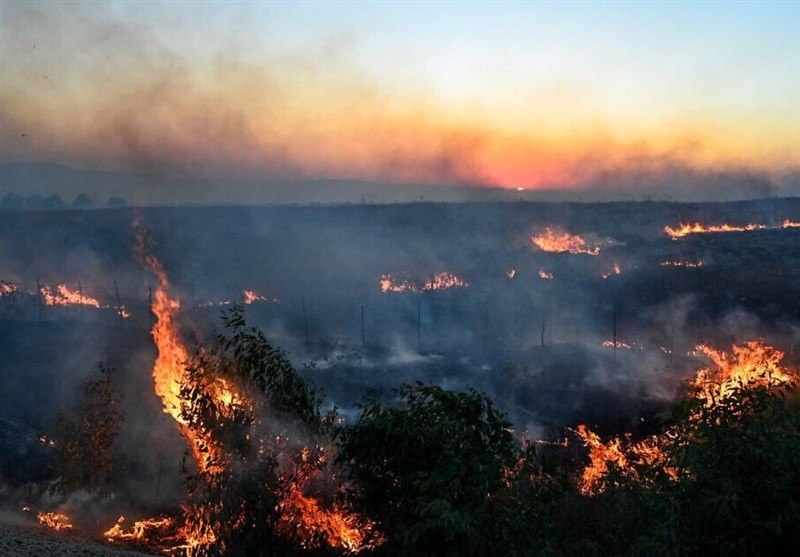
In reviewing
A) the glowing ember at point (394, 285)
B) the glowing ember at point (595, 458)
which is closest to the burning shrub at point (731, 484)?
the glowing ember at point (595, 458)

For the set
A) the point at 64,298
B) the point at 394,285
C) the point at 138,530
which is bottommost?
the point at 138,530

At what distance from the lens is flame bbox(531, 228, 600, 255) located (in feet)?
226

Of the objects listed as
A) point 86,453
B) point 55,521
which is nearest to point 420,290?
point 86,453

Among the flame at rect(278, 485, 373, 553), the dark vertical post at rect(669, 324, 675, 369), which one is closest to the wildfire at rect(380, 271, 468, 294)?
the dark vertical post at rect(669, 324, 675, 369)

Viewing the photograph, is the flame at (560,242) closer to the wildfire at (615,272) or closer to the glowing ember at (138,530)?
the wildfire at (615,272)

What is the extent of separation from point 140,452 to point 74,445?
9.65ft

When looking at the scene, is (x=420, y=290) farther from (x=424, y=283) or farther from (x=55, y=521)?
(x=55, y=521)

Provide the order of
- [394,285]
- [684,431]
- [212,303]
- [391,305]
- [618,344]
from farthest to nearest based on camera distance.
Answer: [394,285], [212,303], [391,305], [618,344], [684,431]

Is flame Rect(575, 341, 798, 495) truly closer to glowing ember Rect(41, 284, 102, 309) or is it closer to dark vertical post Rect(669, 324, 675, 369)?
dark vertical post Rect(669, 324, 675, 369)

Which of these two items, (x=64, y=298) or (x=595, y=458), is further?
(x=64, y=298)

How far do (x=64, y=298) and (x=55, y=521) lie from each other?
3016cm

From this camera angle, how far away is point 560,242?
72.4m

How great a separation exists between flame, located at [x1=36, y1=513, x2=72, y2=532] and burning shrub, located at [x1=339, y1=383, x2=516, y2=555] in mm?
9950

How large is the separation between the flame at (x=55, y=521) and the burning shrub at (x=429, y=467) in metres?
9.95
